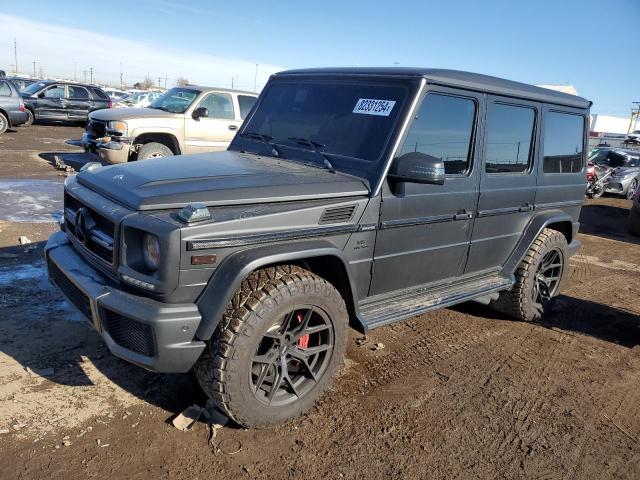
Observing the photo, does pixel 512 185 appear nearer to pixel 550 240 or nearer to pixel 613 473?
pixel 550 240

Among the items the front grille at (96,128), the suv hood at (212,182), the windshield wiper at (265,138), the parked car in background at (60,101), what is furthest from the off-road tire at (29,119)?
the suv hood at (212,182)

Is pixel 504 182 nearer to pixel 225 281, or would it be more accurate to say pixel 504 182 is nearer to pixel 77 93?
pixel 225 281

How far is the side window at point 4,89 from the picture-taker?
16.0 metres

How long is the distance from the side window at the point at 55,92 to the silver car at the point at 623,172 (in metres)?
19.2

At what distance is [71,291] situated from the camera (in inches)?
119

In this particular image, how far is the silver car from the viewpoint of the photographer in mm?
15367

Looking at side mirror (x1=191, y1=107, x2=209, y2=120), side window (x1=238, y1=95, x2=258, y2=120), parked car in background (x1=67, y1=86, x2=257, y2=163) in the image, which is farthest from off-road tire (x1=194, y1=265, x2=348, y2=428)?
side window (x1=238, y1=95, x2=258, y2=120)

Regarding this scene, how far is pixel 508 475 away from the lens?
277cm

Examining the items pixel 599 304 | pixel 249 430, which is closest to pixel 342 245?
pixel 249 430

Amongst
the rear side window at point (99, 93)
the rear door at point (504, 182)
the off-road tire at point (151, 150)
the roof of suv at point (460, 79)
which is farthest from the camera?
the rear side window at point (99, 93)

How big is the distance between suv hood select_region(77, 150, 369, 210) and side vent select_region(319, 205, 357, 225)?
0.08 meters

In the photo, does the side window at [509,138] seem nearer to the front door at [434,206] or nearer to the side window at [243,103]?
the front door at [434,206]

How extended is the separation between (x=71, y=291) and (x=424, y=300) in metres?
2.38

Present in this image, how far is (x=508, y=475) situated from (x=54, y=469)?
2.37 m
